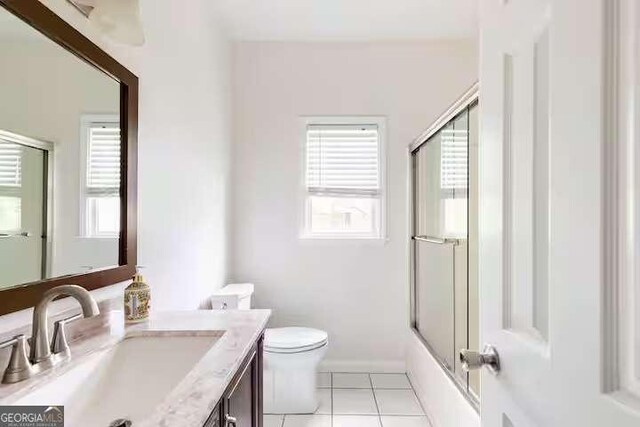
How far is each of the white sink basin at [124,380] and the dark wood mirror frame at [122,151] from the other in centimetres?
21

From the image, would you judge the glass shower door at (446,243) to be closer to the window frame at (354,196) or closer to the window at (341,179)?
the window frame at (354,196)

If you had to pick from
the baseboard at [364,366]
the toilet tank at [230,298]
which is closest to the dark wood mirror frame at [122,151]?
the toilet tank at [230,298]

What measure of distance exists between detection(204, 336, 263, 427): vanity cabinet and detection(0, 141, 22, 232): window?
0.67 m

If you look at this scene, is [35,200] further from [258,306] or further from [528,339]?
[258,306]

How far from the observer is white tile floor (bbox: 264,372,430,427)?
2.18 metres

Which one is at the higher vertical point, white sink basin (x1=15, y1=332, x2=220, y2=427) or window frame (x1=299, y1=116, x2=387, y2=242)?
window frame (x1=299, y1=116, x2=387, y2=242)

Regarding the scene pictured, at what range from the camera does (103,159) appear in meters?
1.29

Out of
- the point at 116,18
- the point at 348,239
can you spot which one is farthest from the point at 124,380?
the point at 348,239

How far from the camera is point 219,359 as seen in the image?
3.22 feet

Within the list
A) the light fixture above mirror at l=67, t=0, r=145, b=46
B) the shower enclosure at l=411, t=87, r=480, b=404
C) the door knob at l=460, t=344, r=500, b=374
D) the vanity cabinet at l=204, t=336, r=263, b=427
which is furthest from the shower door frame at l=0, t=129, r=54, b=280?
the shower enclosure at l=411, t=87, r=480, b=404

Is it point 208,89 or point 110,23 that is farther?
point 208,89

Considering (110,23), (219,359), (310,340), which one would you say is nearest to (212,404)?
(219,359)

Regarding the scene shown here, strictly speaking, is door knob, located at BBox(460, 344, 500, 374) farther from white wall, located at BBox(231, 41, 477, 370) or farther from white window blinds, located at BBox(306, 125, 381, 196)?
white window blinds, located at BBox(306, 125, 381, 196)

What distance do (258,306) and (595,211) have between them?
2.65m
